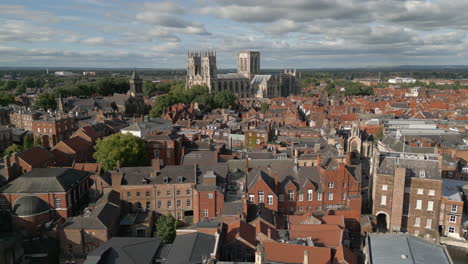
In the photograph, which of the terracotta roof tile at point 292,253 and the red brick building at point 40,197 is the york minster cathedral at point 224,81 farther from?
the terracotta roof tile at point 292,253

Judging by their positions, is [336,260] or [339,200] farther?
[339,200]

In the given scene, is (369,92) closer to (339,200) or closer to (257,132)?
(257,132)

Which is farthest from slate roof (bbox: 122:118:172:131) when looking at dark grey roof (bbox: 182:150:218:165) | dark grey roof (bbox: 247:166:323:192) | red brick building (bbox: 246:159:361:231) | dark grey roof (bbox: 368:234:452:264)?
dark grey roof (bbox: 368:234:452:264)

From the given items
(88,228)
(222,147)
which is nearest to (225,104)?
(222,147)

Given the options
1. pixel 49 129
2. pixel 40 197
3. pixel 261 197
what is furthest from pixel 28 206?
pixel 49 129

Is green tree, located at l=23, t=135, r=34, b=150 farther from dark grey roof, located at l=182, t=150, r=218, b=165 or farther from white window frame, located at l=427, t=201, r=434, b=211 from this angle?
white window frame, located at l=427, t=201, r=434, b=211

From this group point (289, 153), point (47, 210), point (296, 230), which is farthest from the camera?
point (289, 153)

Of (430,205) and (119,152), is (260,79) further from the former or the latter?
(430,205)
